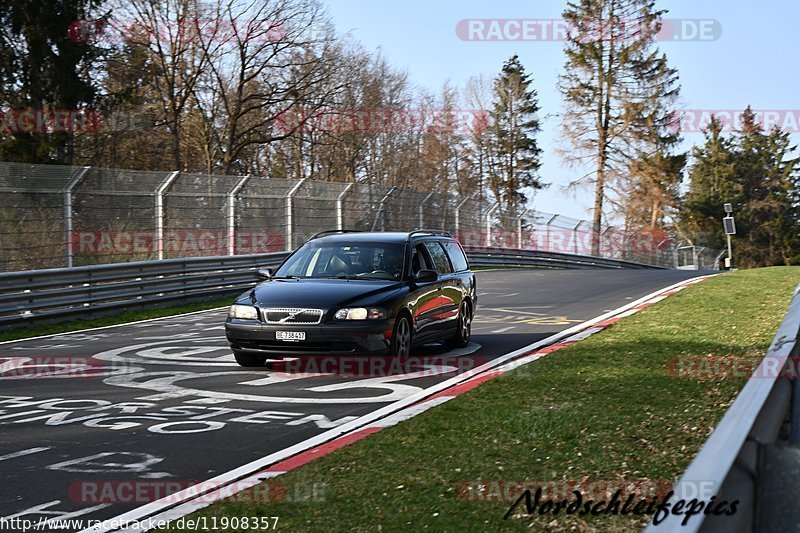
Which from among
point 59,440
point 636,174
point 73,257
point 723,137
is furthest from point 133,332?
point 723,137

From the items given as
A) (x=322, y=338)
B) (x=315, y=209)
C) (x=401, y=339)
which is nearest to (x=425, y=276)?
(x=401, y=339)

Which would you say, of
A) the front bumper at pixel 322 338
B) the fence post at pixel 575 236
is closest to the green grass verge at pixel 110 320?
the front bumper at pixel 322 338

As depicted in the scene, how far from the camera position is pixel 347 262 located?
39.5 ft

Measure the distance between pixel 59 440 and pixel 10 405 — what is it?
183cm

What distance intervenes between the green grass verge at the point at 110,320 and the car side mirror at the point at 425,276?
6.78 meters

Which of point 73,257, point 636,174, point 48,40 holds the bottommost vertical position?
point 73,257

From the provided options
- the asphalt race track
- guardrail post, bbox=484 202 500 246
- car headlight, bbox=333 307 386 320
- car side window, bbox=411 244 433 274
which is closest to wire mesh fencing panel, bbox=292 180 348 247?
the asphalt race track

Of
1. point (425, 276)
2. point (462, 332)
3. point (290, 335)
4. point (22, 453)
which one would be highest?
point (425, 276)

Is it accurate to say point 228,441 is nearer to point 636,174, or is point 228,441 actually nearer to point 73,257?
point 73,257

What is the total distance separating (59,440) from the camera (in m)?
7.34

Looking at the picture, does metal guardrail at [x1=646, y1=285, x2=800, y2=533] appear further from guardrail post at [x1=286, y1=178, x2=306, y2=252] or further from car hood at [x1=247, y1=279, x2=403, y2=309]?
guardrail post at [x1=286, y1=178, x2=306, y2=252]

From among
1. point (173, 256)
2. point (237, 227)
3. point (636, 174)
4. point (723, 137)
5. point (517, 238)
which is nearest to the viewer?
point (173, 256)

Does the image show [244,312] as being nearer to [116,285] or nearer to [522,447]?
[522,447]

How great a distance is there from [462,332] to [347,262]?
205 centimetres
